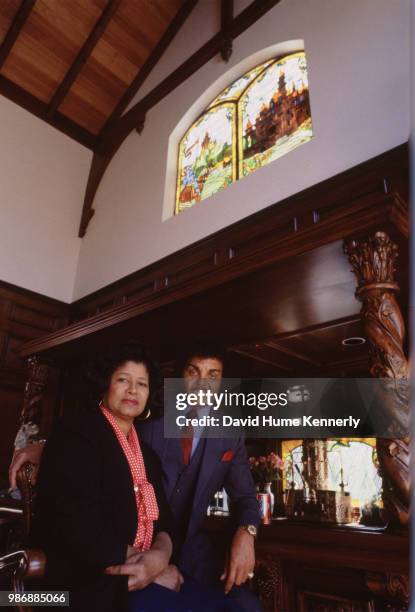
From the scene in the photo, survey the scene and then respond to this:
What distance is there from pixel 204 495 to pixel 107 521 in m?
0.63

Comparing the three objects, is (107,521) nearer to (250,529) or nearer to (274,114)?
(250,529)

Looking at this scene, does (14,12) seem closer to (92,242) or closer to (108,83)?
(108,83)

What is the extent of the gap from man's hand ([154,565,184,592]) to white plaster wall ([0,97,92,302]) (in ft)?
18.8

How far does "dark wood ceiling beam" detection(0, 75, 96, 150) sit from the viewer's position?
22.9 ft

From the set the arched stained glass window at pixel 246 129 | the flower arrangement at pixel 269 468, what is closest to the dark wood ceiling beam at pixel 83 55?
the arched stained glass window at pixel 246 129

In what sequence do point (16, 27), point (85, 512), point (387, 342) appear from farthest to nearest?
point (16, 27), point (387, 342), point (85, 512)

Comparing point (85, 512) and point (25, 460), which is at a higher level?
point (25, 460)

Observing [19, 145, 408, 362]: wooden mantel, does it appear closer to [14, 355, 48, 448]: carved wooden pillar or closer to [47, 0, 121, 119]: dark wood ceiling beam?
[14, 355, 48, 448]: carved wooden pillar

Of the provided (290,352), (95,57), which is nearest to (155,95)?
(95,57)

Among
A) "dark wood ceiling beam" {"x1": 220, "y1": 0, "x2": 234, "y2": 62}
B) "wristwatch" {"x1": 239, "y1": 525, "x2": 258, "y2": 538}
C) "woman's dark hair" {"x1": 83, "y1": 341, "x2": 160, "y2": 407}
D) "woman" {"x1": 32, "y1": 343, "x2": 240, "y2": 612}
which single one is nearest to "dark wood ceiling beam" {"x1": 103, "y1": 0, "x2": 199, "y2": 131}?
"dark wood ceiling beam" {"x1": 220, "y1": 0, "x2": 234, "y2": 62}

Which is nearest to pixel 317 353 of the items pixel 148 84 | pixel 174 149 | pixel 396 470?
pixel 396 470

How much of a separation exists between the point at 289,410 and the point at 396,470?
428 centimetres

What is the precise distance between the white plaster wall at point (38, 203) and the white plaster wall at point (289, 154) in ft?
1.12

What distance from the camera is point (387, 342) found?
2.41 metres
